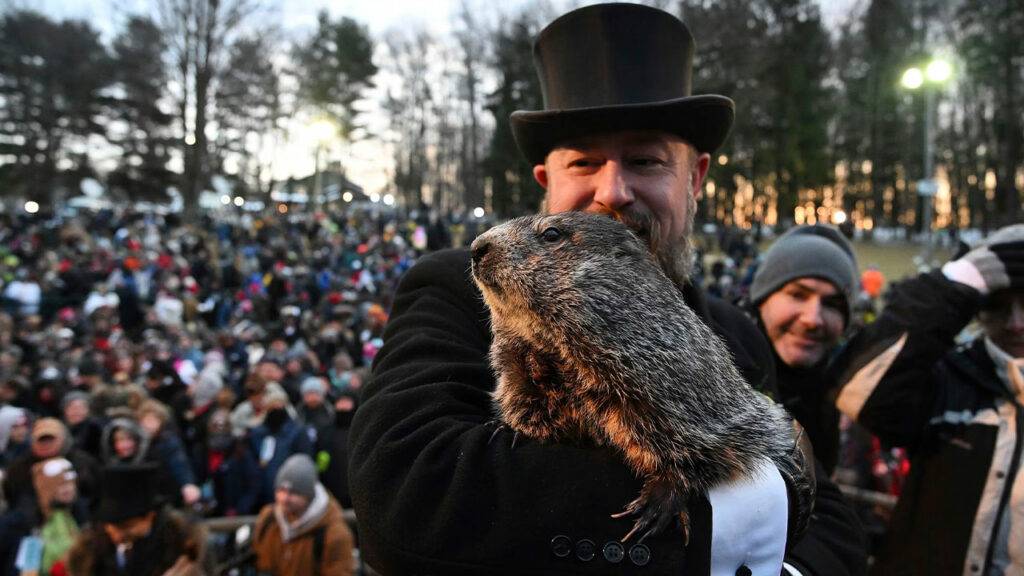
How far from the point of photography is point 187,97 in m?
28.5

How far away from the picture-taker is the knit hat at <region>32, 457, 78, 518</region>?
16.0 ft

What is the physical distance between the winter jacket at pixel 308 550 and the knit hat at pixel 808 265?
3.25 meters

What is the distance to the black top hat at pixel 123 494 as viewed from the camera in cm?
411

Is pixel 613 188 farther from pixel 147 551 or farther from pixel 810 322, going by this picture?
pixel 147 551

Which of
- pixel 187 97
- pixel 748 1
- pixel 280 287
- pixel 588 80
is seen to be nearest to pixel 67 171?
pixel 187 97

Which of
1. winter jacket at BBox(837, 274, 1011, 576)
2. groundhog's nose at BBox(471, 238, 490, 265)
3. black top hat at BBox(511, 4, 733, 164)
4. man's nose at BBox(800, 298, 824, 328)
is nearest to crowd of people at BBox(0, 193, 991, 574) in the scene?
man's nose at BBox(800, 298, 824, 328)

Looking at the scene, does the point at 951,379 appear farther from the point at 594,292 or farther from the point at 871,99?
the point at 871,99

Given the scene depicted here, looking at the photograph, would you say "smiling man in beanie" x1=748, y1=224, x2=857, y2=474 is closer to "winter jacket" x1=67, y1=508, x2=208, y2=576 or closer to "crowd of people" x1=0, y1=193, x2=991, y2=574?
"crowd of people" x1=0, y1=193, x2=991, y2=574

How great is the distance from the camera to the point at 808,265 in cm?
315

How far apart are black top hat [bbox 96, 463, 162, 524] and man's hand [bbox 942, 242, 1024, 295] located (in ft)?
14.3

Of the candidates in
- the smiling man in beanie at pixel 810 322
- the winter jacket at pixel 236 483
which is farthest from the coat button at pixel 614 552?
the winter jacket at pixel 236 483

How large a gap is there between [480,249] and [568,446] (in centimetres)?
44

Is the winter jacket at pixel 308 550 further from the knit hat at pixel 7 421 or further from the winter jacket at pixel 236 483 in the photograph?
the knit hat at pixel 7 421

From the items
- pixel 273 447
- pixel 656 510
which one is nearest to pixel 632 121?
pixel 656 510
